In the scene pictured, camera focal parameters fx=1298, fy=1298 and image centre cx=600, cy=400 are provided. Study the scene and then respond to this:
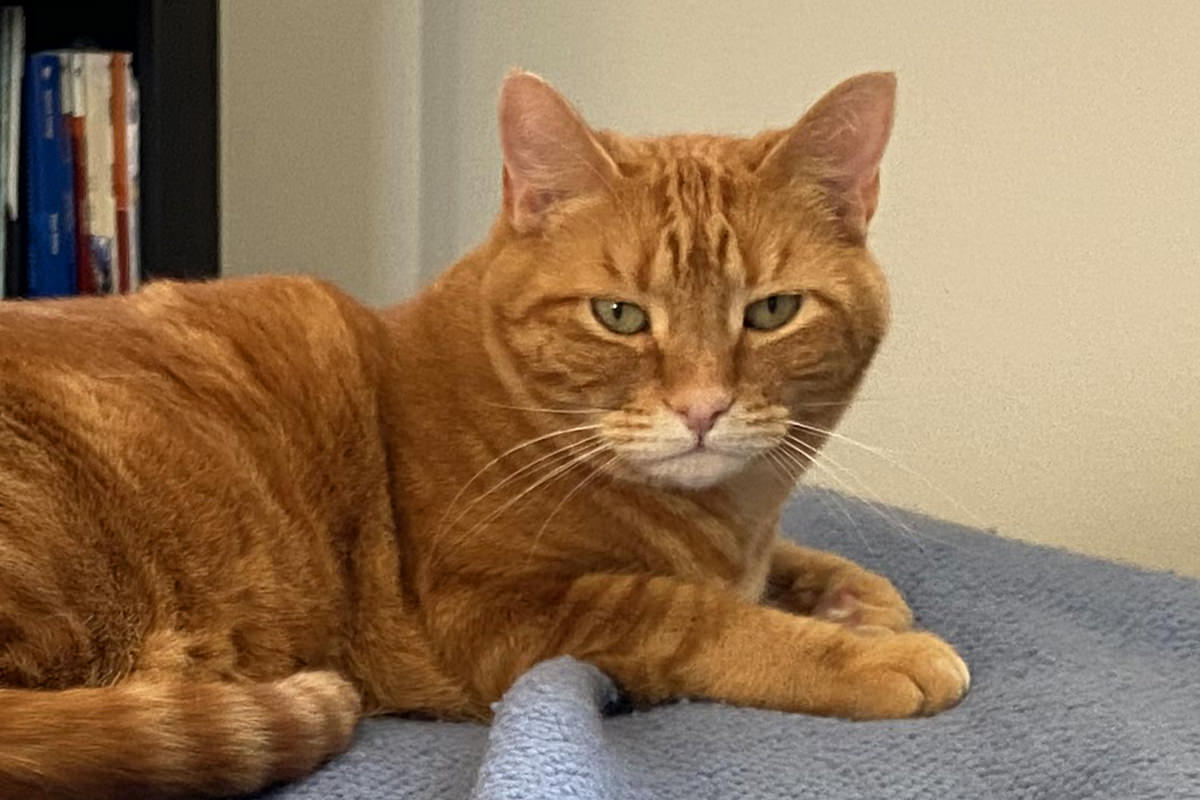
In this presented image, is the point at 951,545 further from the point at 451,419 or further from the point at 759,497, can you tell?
the point at 451,419

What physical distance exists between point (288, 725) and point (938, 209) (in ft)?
4.42

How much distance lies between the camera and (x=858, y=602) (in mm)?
1438

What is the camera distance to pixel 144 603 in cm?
110

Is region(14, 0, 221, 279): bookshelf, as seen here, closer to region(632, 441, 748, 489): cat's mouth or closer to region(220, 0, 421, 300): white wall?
region(220, 0, 421, 300): white wall

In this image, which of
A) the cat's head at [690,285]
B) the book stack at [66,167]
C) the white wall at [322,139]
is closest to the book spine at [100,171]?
the book stack at [66,167]

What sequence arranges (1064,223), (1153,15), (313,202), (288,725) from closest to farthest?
(288,725) → (1153,15) → (1064,223) → (313,202)

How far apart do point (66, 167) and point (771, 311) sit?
1.32 m

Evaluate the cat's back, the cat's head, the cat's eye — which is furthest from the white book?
the cat's eye

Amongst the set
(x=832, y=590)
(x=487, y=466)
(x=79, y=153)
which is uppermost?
(x=79, y=153)

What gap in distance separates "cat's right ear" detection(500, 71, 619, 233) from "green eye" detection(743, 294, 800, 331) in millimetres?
200

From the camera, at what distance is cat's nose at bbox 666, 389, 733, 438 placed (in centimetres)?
120

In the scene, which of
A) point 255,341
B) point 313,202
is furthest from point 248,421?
point 313,202

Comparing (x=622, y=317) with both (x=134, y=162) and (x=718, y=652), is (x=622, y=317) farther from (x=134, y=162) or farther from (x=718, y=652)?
(x=134, y=162)

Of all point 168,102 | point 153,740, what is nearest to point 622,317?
point 153,740
